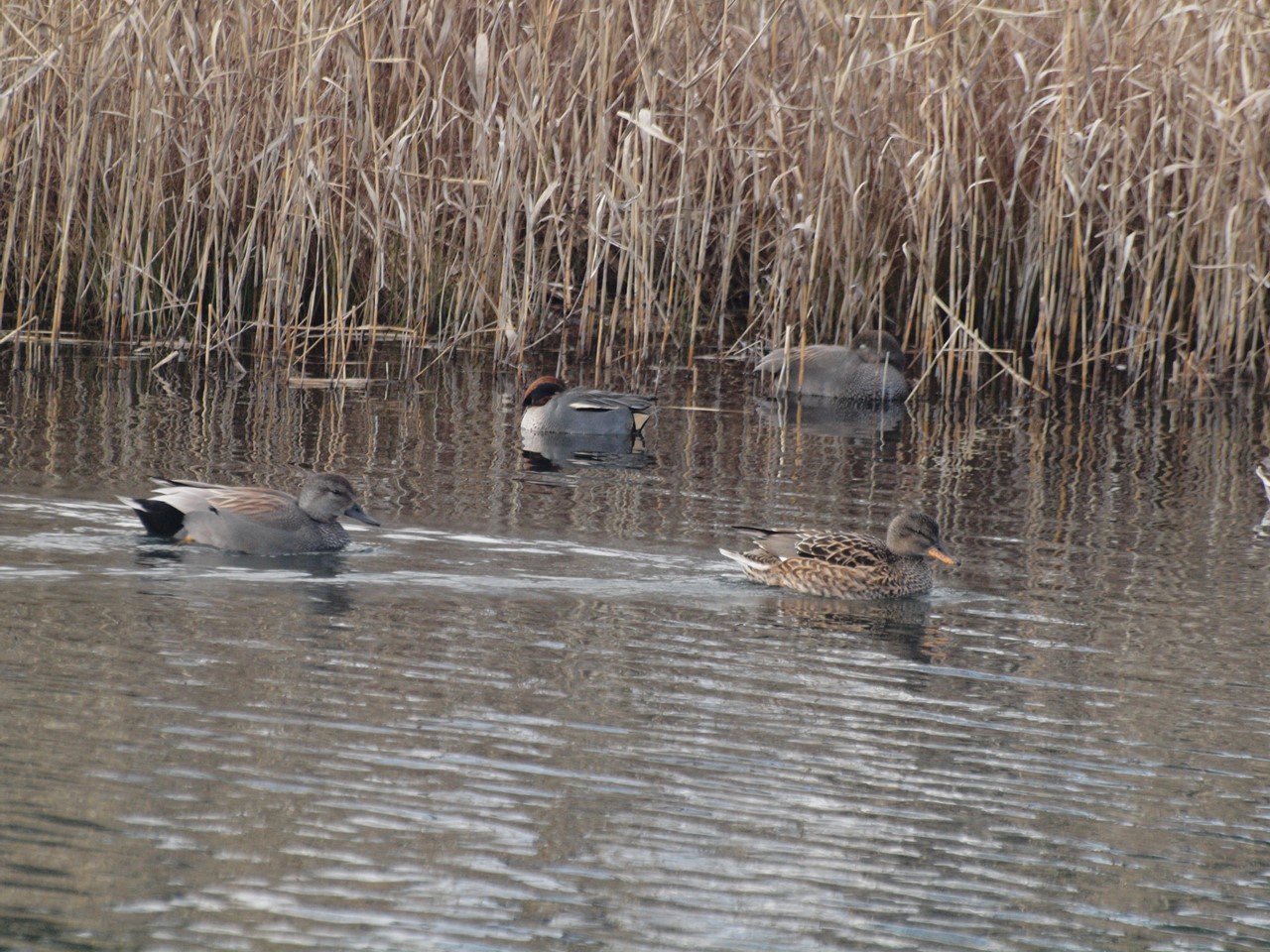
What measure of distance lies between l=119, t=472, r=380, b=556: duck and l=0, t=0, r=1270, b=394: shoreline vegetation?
4.28m

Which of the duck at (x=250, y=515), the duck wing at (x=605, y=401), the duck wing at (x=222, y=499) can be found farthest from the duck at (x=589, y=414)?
the duck wing at (x=222, y=499)

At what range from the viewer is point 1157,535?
8352mm

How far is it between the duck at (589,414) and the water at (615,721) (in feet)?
3.58

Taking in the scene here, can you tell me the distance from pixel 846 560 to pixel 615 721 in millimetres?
2218

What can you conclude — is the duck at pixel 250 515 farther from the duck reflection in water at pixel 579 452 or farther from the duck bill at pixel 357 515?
the duck reflection in water at pixel 579 452

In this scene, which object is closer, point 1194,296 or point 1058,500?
point 1058,500

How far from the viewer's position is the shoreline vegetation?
37.6ft

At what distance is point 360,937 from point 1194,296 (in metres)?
9.80

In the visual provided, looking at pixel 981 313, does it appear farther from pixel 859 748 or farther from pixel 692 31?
pixel 859 748

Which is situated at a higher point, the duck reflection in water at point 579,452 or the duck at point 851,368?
the duck at point 851,368

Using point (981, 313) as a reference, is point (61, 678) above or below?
below

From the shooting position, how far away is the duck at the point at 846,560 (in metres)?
7.14

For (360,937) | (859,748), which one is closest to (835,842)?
(859,748)

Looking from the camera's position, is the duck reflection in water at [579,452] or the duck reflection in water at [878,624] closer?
the duck reflection in water at [878,624]
